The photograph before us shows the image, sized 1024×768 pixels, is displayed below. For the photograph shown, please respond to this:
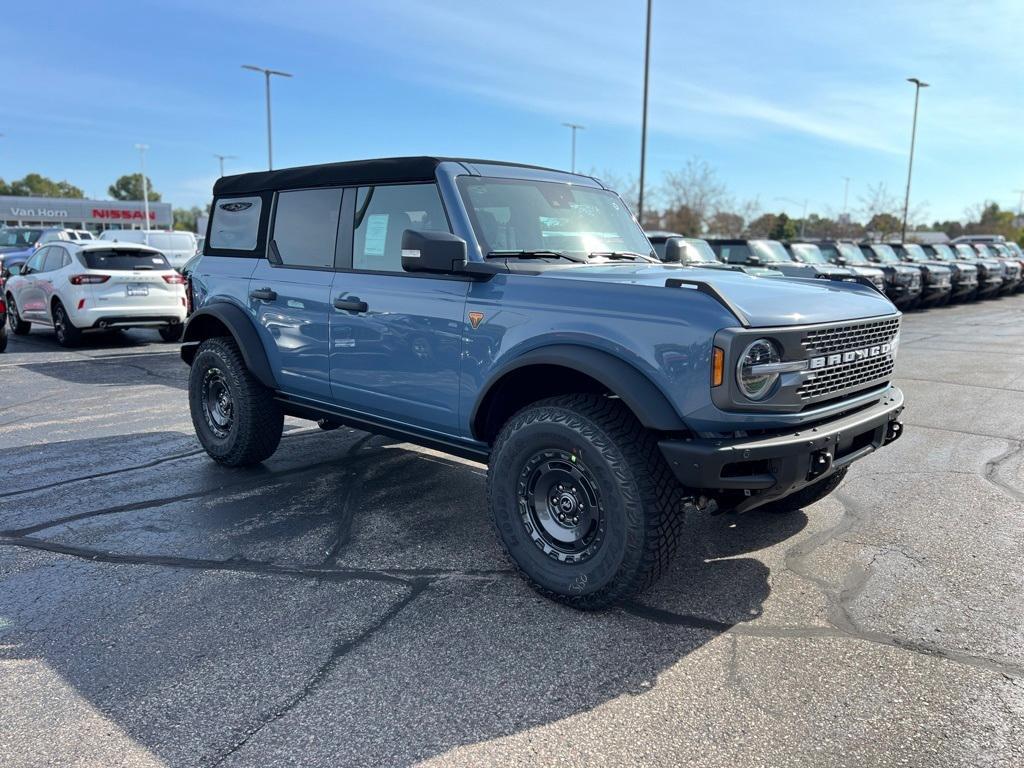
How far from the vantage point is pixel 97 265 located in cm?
1223

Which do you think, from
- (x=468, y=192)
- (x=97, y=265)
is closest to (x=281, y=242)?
(x=468, y=192)

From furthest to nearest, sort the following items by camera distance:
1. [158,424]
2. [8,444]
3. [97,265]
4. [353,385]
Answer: [97,265]
[158,424]
[8,444]
[353,385]

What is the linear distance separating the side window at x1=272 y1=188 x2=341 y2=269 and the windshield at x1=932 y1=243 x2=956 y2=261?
24.7 metres

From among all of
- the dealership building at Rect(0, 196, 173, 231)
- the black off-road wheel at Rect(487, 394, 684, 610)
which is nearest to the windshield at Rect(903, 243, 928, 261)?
the black off-road wheel at Rect(487, 394, 684, 610)

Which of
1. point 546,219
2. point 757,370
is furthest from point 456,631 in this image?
point 546,219

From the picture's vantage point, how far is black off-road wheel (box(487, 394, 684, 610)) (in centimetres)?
327

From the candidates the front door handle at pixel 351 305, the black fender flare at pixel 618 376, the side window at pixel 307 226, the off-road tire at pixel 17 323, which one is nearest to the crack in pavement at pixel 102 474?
the side window at pixel 307 226

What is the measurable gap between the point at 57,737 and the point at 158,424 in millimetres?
4990

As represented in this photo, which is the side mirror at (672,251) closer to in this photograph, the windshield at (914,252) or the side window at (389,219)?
the side window at (389,219)

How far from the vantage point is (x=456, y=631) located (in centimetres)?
331

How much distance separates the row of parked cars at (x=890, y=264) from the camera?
16609 mm

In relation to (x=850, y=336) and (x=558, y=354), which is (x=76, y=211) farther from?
(x=850, y=336)

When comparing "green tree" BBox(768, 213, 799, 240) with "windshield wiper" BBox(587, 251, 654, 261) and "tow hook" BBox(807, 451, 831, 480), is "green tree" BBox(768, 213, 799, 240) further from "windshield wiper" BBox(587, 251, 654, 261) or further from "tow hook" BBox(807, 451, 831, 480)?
"tow hook" BBox(807, 451, 831, 480)

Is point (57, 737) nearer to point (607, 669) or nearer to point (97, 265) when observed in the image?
point (607, 669)
